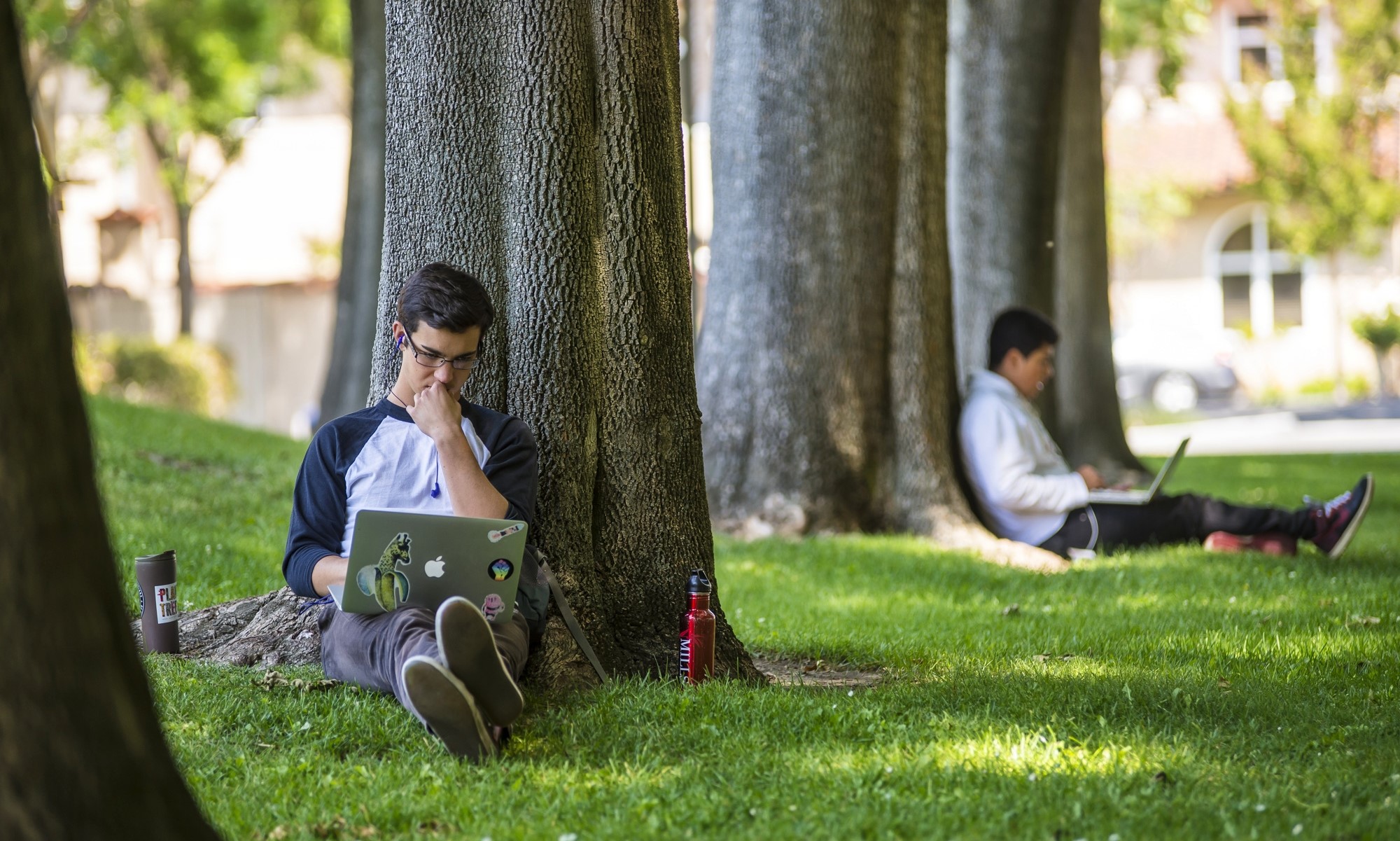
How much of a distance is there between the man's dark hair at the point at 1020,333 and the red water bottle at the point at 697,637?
420 centimetres

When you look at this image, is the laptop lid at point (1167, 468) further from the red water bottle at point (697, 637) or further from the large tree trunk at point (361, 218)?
the large tree trunk at point (361, 218)

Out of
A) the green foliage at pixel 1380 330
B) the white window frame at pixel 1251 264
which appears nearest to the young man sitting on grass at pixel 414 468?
the green foliage at pixel 1380 330

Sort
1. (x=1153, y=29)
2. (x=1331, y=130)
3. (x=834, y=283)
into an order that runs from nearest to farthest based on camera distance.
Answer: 1. (x=834, y=283)
2. (x=1153, y=29)
3. (x=1331, y=130)

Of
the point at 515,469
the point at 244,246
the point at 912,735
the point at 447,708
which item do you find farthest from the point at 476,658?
the point at 244,246

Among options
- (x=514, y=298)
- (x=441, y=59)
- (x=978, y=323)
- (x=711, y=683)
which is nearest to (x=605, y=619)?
(x=711, y=683)

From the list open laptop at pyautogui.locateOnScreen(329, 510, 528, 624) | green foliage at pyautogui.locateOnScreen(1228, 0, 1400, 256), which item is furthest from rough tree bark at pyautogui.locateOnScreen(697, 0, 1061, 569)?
green foliage at pyautogui.locateOnScreen(1228, 0, 1400, 256)

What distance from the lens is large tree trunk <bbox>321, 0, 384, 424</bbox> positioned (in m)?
13.2

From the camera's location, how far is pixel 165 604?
5109 mm

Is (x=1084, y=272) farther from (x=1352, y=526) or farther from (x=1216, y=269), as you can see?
(x=1216, y=269)

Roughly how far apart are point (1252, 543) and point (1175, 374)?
21400mm

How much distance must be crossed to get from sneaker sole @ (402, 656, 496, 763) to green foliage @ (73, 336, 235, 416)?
16.6m

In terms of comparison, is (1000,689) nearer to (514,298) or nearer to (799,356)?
(514,298)

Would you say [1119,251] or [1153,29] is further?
[1119,251]

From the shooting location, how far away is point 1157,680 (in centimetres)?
501
